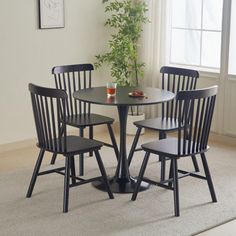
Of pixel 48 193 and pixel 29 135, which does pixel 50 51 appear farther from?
pixel 48 193

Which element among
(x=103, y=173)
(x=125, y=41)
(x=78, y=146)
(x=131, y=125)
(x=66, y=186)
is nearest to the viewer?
(x=66, y=186)

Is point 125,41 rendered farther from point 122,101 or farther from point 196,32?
point 122,101

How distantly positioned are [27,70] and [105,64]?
102 centimetres

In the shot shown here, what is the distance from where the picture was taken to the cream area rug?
373 cm

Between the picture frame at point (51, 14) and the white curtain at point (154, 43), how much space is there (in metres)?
1.00

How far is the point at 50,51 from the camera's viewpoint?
18.8 feet

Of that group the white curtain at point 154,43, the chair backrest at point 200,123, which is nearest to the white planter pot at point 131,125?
the white curtain at point 154,43

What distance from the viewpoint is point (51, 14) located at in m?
5.64

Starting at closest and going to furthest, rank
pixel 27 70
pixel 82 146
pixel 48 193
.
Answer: pixel 82 146, pixel 48 193, pixel 27 70

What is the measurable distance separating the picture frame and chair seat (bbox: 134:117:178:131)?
159 cm

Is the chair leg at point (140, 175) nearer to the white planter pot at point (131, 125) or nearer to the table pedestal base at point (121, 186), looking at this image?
the table pedestal base at point (121, 186)

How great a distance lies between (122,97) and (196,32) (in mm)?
1989

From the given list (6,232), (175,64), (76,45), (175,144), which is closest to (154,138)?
(175,64)

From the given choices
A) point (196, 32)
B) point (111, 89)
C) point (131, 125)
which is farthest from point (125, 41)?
point (111, 89)
